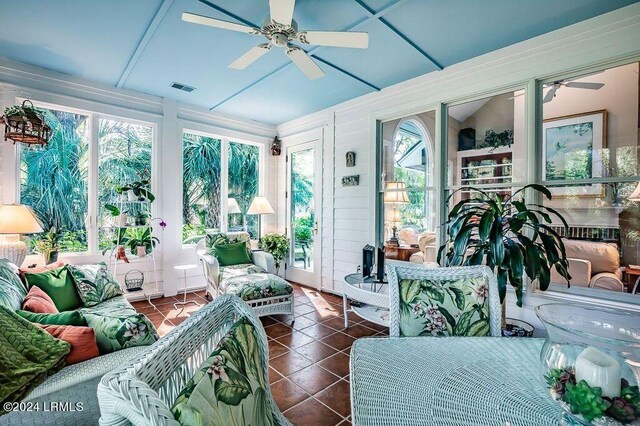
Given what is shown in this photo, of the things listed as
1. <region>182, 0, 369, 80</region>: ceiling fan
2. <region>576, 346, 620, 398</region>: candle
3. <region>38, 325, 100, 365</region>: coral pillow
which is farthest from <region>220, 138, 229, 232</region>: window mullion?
<region>576, 346, 620, 398</region>: candle

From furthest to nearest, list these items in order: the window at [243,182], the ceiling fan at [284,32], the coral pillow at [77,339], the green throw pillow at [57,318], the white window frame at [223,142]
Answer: the window at [243,182] < the white window frame at [223,142] < the ceiling fan at [284,32] < the green throw pillow at [57,318] < the coral pillow at [77,339]

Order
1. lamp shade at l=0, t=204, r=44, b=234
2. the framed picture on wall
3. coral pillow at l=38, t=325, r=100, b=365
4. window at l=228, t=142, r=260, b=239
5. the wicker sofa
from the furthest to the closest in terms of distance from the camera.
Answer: window at l=228, t=142, r=260, b=239 → lamp shade at l=0, t=204, r=44, b=234 → the framed picture on wall → coral pillow at l=38, t=325, r=100, b=365 → the wicker sofa

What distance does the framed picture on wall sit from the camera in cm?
259

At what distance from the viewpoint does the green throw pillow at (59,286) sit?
2.32m

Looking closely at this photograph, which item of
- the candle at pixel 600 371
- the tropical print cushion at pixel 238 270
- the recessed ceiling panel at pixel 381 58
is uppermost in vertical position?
the recessed ceiling panel at pixel 381 58

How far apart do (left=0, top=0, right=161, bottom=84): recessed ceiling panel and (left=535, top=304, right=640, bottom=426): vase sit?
313 centimetres

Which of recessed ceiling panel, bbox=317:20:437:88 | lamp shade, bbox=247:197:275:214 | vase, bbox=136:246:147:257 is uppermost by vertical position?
recessed ceiling panel, bbox=317:20:437:88

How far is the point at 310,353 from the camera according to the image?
2.77 meters

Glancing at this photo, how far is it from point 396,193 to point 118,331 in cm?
326

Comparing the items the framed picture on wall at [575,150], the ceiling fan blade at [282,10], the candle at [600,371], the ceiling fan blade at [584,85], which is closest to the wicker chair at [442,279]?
the candle at [600,371]

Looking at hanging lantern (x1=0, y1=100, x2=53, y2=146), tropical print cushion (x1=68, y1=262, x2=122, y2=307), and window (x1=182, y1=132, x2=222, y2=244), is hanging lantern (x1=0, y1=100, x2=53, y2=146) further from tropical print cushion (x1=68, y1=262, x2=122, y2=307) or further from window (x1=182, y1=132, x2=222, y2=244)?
window (x1=182, y1=132, x2=222, y2=244)

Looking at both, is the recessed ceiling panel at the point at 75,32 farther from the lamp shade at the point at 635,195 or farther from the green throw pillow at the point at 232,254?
the lamp shade at the point at 635,195

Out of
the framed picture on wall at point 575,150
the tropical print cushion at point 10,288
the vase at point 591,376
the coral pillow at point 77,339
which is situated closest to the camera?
the vase at point 591,376

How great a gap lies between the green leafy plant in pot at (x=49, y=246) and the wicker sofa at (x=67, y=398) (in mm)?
2463
